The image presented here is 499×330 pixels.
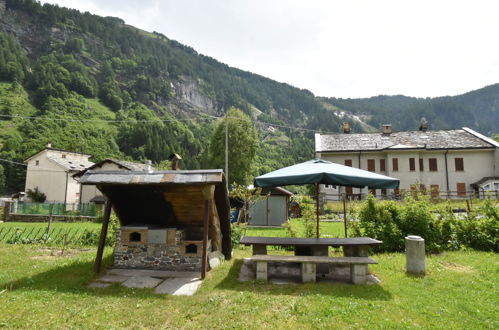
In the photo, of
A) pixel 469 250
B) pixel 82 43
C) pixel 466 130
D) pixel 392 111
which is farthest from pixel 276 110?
pixel 469 250

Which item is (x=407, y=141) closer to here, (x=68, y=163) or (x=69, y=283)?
(x=69, y=283)

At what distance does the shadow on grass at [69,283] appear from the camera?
567 centimetres

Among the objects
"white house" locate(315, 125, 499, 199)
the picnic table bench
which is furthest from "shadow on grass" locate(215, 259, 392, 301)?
"white house" locate(315, 125, 499, 199)

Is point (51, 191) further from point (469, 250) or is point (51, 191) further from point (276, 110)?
point (276, 110)

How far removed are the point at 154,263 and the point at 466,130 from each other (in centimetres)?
4028

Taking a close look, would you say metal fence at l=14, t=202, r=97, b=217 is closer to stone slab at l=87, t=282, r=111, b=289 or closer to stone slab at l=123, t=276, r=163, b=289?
stone slab at l=87, t=282, r=111, b=289

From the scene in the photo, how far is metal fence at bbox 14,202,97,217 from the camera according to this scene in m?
26.7

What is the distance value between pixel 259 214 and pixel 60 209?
67.1ft

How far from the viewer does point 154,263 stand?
24.6ft

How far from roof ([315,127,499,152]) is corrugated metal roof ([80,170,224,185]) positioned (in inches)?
1130

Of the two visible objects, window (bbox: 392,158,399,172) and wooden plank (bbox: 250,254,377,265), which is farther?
window (bbox: 392,158,399,172)

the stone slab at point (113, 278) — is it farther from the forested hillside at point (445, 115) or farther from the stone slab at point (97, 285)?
the forested hillside at point (445, 115)

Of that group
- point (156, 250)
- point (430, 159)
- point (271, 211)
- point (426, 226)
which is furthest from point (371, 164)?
point (156, 250)

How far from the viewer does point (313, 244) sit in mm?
6758
